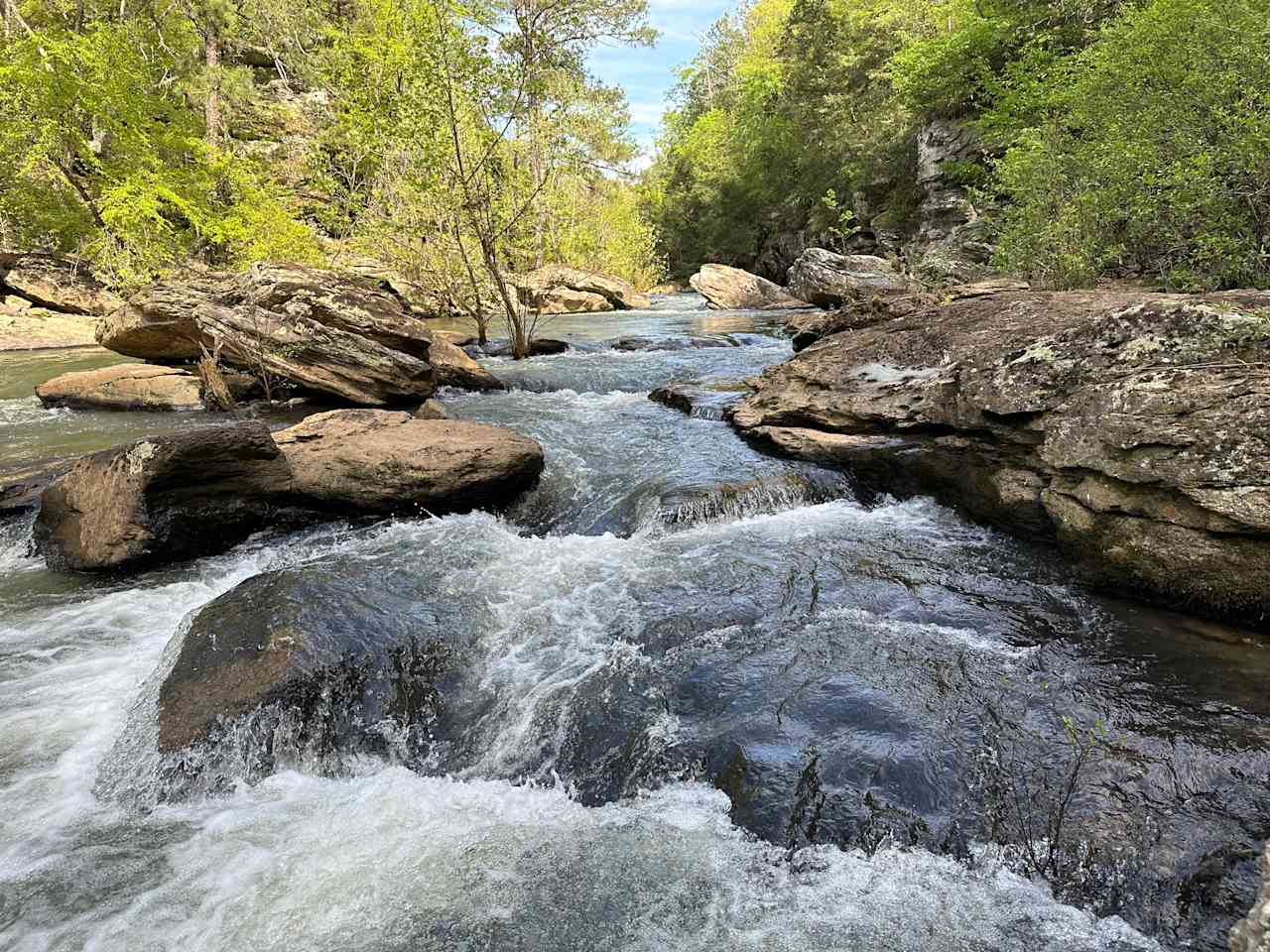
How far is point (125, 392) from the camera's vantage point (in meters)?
9.98

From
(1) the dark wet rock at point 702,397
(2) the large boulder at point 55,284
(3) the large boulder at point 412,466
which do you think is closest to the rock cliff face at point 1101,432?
(1) the dark wet rock at point 702,397

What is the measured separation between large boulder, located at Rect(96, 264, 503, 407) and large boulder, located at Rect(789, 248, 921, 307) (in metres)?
9.62

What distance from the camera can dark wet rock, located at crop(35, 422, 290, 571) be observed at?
529 centimetres

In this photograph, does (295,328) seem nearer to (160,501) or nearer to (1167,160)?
(160,501)

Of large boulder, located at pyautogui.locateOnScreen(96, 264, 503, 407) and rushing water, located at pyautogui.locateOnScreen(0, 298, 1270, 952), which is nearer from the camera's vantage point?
rushing water, located at pyautogui.locateOnScreen(0, 298, 1270, 952)

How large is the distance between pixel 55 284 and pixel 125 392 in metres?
15.1

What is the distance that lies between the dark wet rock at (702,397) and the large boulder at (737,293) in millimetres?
15346

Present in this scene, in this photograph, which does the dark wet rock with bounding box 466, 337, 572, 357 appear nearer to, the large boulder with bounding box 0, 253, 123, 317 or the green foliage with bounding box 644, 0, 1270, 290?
the green foliage with bounding box 644, 0, 1270, 290

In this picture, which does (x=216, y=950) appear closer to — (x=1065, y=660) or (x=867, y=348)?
(x=1065, y=660)

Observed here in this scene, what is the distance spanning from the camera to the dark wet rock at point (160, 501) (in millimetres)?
5289

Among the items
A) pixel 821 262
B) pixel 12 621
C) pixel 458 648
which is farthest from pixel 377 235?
pixel 458 648

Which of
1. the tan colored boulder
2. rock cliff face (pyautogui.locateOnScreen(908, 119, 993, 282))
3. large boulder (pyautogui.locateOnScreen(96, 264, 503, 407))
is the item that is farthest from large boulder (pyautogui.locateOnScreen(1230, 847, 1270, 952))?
rock cliff face (pyautogui.locateOnScreen(908, 119, 993, 282))

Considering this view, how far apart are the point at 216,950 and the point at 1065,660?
4.30 metres

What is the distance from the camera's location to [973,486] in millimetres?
5781
